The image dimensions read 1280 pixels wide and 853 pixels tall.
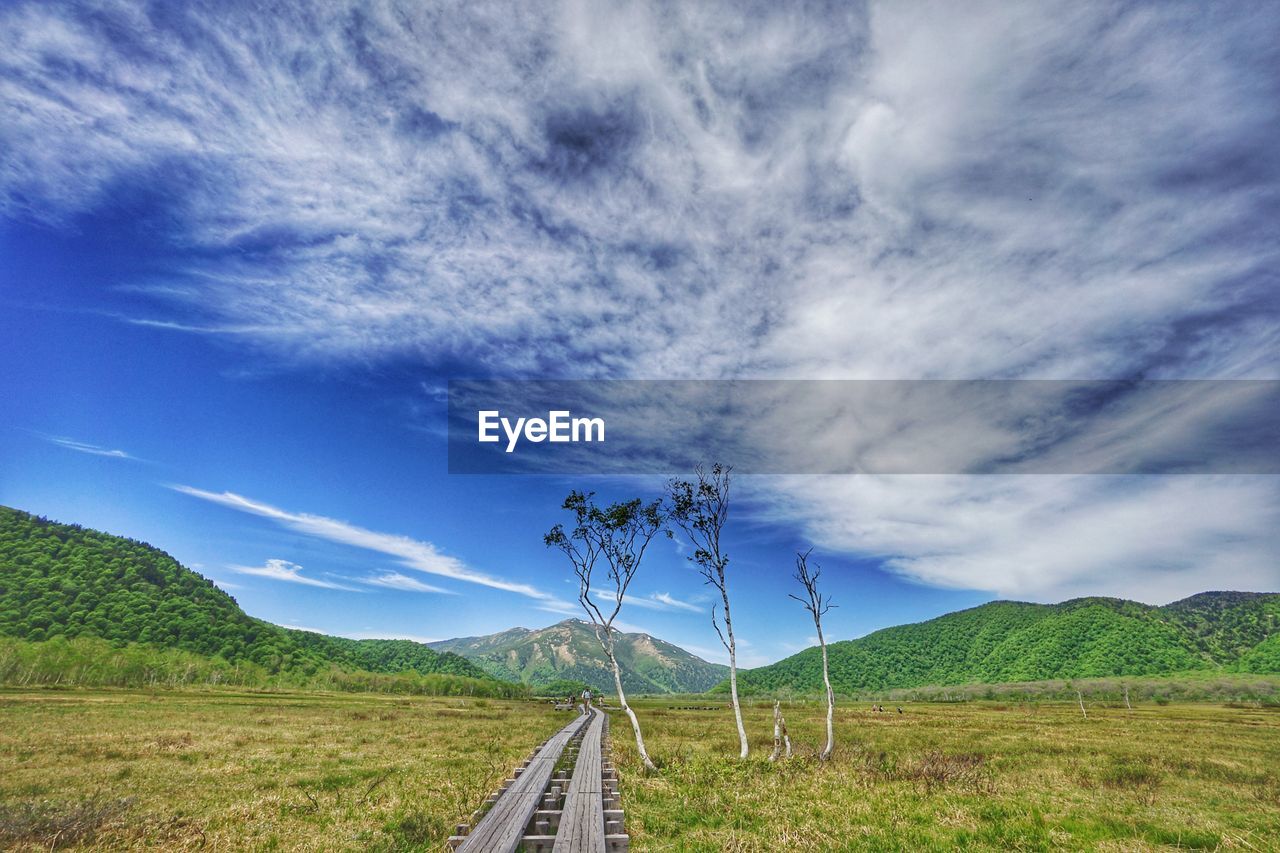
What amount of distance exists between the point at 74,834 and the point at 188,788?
6.40 metres

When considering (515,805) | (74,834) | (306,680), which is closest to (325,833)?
(515,805)

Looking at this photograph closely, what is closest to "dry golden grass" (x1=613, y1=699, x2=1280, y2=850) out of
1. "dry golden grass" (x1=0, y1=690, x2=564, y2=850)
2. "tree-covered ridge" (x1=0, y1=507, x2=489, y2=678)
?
"dry golden grass" (x1=0, y1=690, x2=564, y2=850)

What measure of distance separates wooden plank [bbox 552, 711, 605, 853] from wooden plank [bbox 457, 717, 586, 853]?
86cm

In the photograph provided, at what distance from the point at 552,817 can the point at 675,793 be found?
5.21 m

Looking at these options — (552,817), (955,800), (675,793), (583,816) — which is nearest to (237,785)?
(552,817)

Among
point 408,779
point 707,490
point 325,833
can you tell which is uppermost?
point 707,490

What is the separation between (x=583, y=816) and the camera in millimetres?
12992

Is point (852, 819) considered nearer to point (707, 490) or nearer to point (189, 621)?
point (707, 490)

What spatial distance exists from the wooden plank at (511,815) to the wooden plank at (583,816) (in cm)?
86

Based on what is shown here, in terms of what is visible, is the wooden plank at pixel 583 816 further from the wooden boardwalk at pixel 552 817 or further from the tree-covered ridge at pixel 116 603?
the tree-covered ridge at pixel 116 603

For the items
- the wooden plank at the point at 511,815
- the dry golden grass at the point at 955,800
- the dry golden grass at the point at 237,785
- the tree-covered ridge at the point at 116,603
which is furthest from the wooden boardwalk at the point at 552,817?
the tree-covered ridge at the point at 116,603

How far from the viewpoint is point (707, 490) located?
96.4ft

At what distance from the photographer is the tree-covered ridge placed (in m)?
131

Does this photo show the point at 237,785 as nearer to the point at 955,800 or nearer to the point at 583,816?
the point at 583,816
